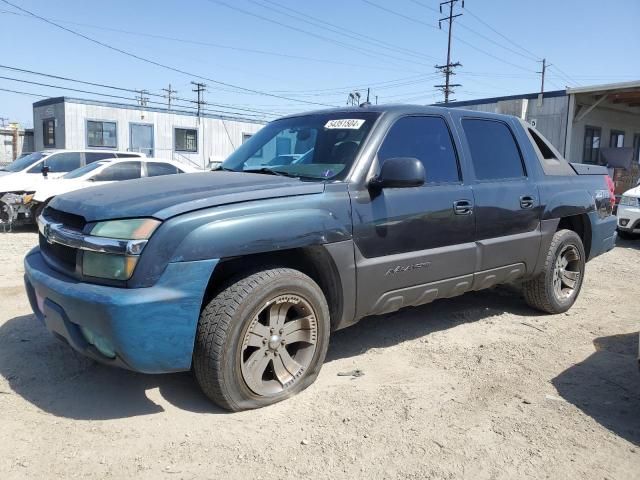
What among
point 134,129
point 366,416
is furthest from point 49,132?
point 366,416

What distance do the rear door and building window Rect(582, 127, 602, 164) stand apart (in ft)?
54.6

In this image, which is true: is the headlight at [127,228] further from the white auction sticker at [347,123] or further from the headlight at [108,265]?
the white auction sticker at [347,123]

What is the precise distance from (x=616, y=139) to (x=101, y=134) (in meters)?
22.7

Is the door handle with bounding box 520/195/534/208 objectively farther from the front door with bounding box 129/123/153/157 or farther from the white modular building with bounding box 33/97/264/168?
the front door with bounding box 129/123/153/157

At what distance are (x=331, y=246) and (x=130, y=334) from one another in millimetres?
Answer: 1250

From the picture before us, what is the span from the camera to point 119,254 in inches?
105

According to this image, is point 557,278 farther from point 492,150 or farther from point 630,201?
point 630,201

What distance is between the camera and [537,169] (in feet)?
15.7

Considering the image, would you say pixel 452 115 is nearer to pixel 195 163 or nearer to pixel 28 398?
pixel 28 398

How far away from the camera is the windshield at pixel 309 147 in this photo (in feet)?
11.7

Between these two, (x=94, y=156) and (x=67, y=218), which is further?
(x=94, y=156)

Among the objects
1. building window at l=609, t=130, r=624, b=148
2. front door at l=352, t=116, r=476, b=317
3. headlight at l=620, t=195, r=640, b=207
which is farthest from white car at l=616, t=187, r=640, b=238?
building window at l=609, t=130, r=624, b=148

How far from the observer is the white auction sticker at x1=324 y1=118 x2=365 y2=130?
146 inches

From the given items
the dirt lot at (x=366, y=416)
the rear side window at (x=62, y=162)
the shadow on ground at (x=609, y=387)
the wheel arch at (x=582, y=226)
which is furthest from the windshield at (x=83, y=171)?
the shadow on ground at (x=609, y=387)
